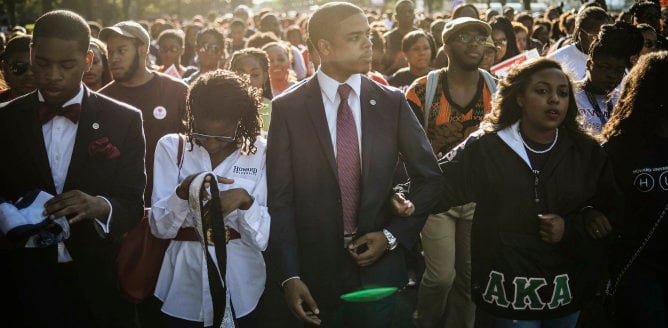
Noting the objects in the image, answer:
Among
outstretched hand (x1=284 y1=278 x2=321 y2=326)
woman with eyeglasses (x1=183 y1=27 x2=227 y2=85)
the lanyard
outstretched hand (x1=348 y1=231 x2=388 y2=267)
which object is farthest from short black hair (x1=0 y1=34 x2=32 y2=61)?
the lanyard

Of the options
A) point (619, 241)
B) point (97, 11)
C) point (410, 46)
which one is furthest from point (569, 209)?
point (97, 11)

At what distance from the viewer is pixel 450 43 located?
4.70 metres

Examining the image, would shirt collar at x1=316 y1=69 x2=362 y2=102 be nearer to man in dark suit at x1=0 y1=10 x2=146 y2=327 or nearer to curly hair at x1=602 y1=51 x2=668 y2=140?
man in dark suit at x1=0 y1=10 x2=146 y2=327

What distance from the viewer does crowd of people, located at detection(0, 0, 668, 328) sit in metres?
2.96

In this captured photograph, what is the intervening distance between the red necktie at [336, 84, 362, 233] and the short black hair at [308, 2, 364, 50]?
365 mm

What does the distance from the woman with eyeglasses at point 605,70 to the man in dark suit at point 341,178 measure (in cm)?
200

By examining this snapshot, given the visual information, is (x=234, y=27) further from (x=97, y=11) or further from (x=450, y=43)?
(x=97, y=11)

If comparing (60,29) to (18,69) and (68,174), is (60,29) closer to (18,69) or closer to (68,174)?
(68,174)

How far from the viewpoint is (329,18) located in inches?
127

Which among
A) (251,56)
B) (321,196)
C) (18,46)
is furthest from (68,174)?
(251,56)

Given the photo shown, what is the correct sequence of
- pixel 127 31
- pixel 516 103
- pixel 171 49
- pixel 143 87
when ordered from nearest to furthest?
pixel 516 103 < pixel 143 87 < pixel 127 31 < pixel 171 49

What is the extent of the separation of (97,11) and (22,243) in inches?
1306

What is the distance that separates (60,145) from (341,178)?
1.50 meters

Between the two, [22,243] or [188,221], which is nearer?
[22,243]
